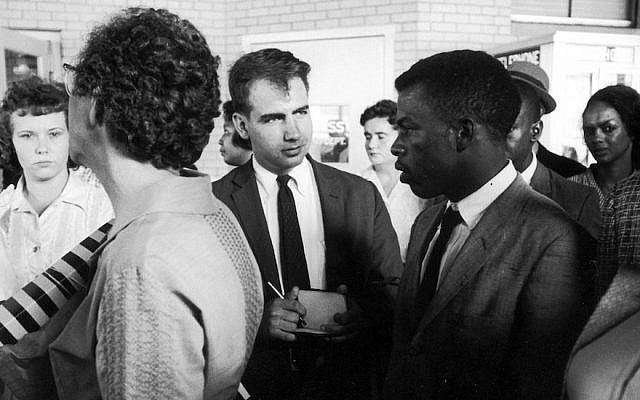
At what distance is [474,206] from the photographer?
63.3 inches

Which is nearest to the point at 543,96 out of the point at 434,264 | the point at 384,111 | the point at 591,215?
the point at 591,215

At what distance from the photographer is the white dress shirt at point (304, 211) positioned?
2188 millimetres

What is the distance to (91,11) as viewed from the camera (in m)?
6.68

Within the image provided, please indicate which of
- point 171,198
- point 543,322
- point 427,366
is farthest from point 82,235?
point 543,322

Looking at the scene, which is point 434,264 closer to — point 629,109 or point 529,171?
point 529,171

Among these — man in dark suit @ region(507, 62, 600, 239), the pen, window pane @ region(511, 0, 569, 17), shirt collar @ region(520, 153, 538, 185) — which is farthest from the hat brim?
window pane @ region(511, 0, 569, 17)

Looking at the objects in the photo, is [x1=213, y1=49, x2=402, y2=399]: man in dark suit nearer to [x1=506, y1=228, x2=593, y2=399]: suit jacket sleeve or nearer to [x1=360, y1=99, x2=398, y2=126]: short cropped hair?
[x1=506, y1=228, x2=593, y2=399]: suit jacket sleeve

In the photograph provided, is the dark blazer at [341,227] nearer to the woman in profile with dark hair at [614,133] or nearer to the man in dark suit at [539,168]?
the man in dark suit at [539,168]

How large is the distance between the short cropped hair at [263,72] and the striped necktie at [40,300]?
122cm

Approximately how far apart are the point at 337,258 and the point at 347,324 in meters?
0.34

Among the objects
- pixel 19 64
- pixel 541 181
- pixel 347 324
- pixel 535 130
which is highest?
pixel 19 64

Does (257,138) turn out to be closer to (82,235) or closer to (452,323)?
(82,235)

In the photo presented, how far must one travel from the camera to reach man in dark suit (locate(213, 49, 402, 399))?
2047 millimetres

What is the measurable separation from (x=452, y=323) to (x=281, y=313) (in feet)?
2.04
